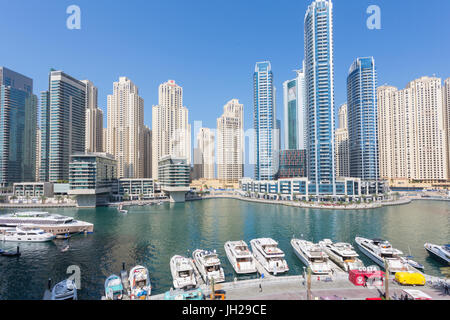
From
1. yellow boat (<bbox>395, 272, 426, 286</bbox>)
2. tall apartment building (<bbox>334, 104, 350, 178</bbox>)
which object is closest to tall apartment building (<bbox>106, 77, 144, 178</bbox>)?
tall apartment building (<bbox>334, 104, 350, 178</bbox>)

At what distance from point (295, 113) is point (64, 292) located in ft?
464

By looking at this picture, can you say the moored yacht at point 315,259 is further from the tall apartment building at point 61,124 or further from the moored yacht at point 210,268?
the tall apartment building at point 61,124

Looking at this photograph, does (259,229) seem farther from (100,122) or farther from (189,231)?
(100,122)

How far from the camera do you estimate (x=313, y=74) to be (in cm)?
7750

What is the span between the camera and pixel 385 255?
23109mm

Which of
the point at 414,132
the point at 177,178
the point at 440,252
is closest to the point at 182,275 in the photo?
the point at 440,252

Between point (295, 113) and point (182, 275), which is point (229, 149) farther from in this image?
point (182, 275)

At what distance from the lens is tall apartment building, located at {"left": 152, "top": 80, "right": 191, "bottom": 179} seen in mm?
119688

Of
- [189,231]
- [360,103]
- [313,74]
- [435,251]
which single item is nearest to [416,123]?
[360,103]

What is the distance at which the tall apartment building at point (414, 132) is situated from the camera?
328ft

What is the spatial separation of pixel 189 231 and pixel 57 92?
274 ft

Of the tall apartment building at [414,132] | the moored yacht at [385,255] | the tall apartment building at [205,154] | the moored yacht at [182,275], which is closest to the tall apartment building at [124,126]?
the tall apartment building at [205,154]

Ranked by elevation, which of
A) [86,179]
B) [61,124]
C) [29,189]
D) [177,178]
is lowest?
[29,189]

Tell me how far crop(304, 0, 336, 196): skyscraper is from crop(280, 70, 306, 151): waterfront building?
195ft
